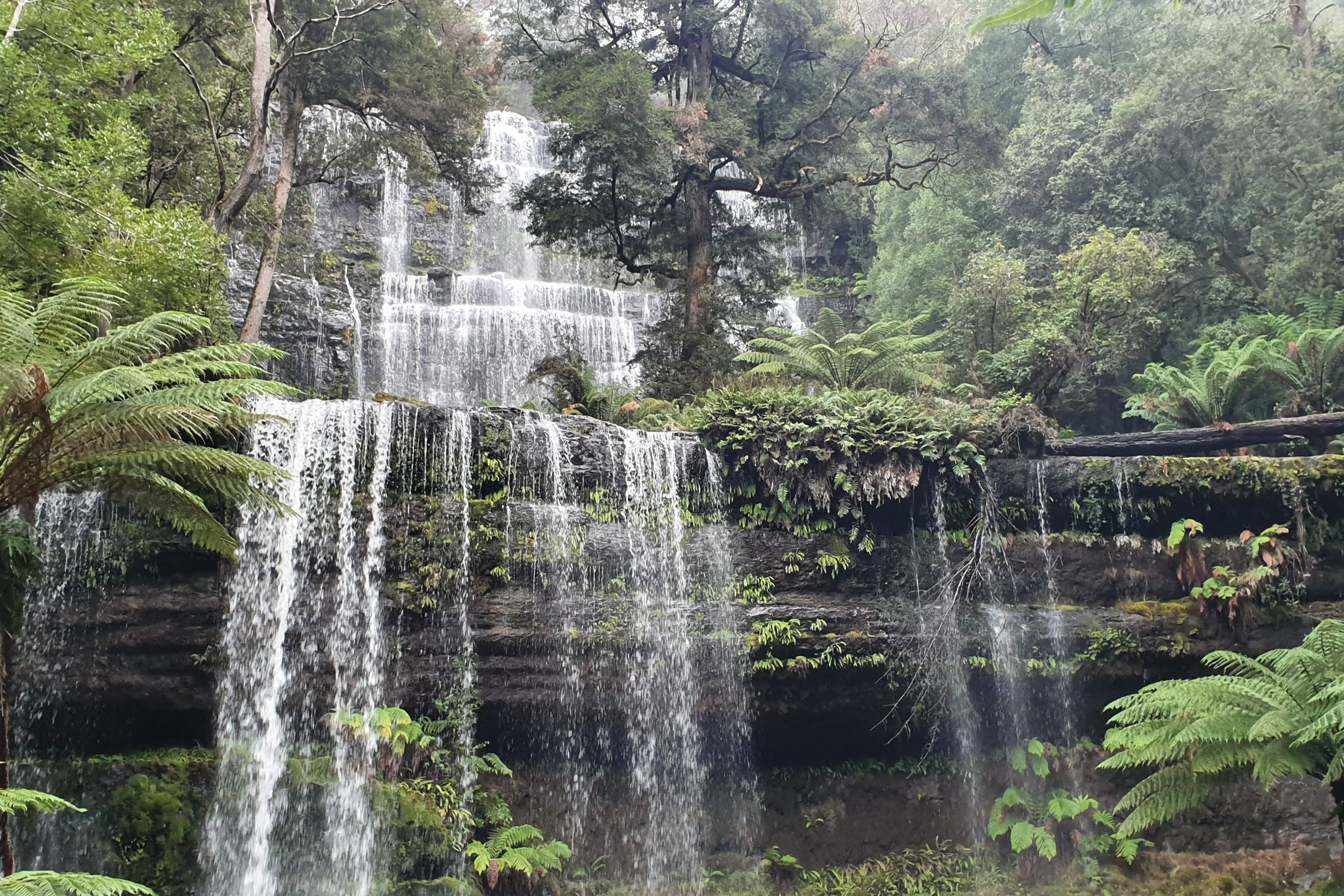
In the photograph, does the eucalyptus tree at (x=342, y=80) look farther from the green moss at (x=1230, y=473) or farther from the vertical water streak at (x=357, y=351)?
the green moss at (x=1230, y=473)

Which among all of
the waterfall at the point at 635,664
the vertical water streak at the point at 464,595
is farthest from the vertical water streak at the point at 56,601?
the waterfall at the point at 635,664

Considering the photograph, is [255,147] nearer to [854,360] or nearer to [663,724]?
[854,360]

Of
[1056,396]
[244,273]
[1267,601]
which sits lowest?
[1267,601]

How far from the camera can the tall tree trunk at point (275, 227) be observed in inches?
449

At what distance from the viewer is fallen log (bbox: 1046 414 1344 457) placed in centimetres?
1093

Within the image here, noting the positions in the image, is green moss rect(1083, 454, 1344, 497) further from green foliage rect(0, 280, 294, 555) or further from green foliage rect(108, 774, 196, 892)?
green foliage rect(108, 774, 196, 892)

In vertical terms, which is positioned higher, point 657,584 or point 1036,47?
point 1036,47

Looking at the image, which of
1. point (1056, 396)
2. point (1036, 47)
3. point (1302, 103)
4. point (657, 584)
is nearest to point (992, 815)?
point (657, 584)

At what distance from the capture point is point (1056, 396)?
1454cm

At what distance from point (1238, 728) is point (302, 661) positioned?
8.14 m

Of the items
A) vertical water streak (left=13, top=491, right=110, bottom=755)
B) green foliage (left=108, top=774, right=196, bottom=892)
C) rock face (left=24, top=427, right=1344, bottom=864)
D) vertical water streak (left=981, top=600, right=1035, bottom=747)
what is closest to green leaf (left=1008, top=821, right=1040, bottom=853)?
rock face (left=24, top=427, right=1344, bottom=864)

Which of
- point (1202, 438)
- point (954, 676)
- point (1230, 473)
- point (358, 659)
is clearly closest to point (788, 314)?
point (1202, 438)

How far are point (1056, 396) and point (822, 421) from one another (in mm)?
5868

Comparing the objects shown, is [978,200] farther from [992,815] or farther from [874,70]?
[992,815]
